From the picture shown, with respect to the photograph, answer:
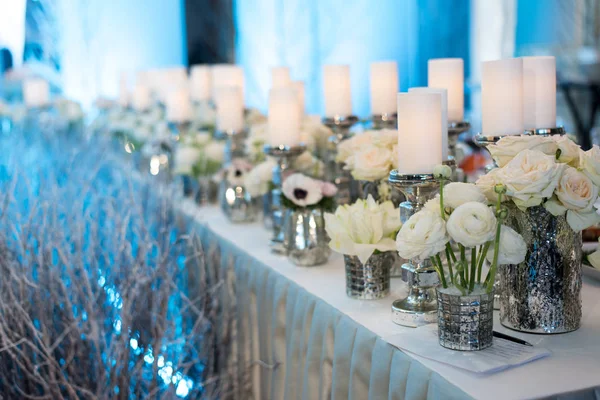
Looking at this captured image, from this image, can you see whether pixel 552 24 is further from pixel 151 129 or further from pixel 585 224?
pixel 585 224

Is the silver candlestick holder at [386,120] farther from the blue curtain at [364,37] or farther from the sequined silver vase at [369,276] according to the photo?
the blue curtain at [364,37]

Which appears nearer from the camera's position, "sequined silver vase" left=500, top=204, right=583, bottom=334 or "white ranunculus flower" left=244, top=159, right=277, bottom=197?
"sequined silver vase" left=500, top=204, right=583, bottom=334

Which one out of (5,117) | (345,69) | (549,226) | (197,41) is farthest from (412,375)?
(197,41)

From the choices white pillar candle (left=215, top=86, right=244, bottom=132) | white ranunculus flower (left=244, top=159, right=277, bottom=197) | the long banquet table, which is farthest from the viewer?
white pillar candle (left=215, top=86, right=244, bottom=132)

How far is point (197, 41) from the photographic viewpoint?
7977mm

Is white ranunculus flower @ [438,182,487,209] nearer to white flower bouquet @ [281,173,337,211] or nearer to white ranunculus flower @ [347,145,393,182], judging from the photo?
white ranunculus flower @ [347,145,393,182]

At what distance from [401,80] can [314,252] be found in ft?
13.3

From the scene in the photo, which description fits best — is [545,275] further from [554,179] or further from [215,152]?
[215,152]

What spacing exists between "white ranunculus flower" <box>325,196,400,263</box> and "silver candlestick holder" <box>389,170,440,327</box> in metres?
0.09

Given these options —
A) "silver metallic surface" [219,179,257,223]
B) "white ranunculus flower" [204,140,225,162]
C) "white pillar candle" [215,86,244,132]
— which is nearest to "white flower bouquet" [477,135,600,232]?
→ "silver metallic surface" [219,179,257,223]

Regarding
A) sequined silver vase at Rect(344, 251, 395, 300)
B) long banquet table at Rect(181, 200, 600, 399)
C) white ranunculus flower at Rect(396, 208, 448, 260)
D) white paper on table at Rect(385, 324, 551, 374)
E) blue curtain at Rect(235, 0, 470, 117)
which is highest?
blue curtain at Rect(235, 0, 470, 117)

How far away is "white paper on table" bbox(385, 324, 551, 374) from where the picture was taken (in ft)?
3.98

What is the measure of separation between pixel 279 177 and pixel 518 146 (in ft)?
3.26

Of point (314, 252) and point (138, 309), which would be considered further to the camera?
point (314, 252)
